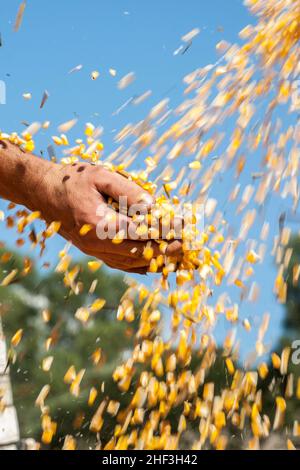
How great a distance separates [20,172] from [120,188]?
446 mm

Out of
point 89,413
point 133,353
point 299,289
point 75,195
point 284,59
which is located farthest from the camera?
point 299,289

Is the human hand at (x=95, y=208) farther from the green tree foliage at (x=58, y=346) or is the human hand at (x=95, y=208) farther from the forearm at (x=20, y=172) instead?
the green tree foliage at (x=58, y=346)

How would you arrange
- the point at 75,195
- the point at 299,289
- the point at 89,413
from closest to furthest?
the point at 75,195 < the point at 89,413 < the point at 299,289

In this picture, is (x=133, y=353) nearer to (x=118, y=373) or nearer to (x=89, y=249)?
(x=118, y=373)

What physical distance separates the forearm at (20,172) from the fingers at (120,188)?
255 millimetres

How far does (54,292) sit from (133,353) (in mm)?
17287

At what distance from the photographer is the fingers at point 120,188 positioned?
2439mm

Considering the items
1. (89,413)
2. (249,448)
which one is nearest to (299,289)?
(89,413)

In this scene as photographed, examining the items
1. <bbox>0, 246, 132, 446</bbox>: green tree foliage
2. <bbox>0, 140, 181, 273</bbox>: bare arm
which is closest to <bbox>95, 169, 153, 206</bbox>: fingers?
<bbox>0, 140, 181, 273</bbox>: bare arm

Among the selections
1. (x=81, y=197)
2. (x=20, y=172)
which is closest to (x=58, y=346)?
(x=20, y=172)

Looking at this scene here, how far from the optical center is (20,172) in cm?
268

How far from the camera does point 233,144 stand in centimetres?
278

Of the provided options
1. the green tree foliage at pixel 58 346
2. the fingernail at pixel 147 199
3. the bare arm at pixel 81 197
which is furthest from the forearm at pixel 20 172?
the green tree foliage at pixel 58 346

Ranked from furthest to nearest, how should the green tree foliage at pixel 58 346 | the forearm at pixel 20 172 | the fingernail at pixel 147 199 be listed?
1. the green tree foliage at pixel 58 346
2. the forearm at pixel 20 172
3. the fingernail at pixel 147 199
